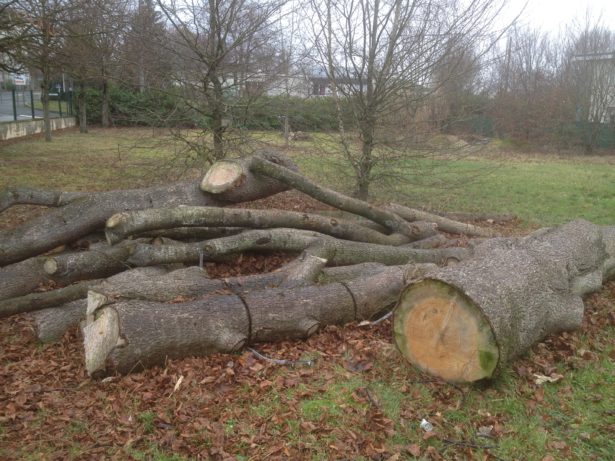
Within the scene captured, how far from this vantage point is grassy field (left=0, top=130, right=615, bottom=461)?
337cm

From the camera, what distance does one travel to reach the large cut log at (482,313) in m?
3.86

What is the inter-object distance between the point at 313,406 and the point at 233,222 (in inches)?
120

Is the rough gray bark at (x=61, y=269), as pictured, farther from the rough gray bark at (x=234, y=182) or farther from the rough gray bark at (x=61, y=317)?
the rough gray bark at (x=234, y=182)

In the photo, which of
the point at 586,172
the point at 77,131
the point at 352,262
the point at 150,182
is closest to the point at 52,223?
the point at 352,262

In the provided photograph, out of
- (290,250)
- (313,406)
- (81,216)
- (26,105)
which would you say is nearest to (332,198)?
(290,250)

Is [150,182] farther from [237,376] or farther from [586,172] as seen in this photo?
[586,172]

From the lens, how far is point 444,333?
3986 mm

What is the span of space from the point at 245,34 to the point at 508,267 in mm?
7047

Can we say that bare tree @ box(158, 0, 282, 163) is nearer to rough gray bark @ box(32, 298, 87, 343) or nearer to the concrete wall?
rough gray bark @ box(32, 298, 87, 343)

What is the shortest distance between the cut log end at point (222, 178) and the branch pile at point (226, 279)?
0.02m

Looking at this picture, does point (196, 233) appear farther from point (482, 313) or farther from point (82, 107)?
point (82, 107)

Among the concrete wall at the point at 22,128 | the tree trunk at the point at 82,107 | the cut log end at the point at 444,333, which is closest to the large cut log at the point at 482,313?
the cut log end at the point at 444,333

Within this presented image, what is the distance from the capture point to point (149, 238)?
20.5 feet

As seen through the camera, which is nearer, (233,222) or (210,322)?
(210,322)
